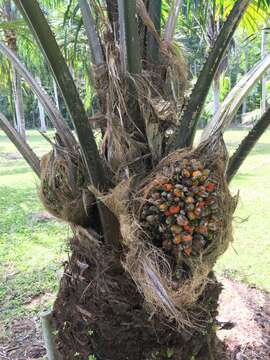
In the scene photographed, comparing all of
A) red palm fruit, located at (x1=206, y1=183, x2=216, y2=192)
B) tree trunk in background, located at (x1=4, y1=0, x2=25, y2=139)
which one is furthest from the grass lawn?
tree trunk in background, located at (x1=4, y1=0, x2=25, y2=139)

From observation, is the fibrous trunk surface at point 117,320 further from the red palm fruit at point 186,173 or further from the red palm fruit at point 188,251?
the red palm fruit at point 186,173

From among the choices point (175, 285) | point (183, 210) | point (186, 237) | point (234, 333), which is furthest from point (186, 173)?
point (234, 333)

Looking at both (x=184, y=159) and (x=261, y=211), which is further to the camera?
(x=261, y=211)

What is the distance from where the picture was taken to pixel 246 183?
29.1 ft

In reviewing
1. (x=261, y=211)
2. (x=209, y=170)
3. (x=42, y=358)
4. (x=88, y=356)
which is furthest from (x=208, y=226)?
(x=261, y=211)

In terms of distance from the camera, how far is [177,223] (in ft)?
5.16

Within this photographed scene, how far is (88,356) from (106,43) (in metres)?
Result: 1.57

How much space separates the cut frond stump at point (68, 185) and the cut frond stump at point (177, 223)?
242 mm

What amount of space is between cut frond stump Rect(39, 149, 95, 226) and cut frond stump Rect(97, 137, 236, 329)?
0.24 metres

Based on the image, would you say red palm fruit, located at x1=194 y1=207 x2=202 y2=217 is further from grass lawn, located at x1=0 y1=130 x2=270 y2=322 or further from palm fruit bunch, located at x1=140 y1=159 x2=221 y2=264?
grass lawn, located at x1=0 y1=130 x2=270 y2=322

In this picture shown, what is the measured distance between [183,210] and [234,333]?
5.95 ft

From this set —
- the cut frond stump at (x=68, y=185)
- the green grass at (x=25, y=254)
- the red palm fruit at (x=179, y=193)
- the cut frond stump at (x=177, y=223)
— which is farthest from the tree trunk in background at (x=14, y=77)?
the red palm fruit at (x=179, y=193)

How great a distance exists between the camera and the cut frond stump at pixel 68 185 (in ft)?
6.18

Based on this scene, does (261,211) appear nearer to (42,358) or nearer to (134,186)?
(42,358)
